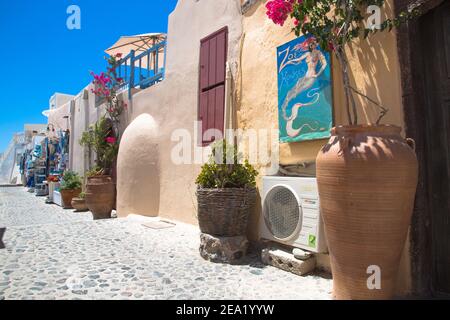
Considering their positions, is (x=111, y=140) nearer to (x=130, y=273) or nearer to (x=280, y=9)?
(x=130, y=273)

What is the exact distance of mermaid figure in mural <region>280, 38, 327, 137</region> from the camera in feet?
10.1

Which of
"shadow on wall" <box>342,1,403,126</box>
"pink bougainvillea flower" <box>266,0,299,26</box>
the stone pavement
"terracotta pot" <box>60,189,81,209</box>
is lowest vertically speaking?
the stone pavement

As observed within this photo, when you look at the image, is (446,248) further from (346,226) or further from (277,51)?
(277,51)

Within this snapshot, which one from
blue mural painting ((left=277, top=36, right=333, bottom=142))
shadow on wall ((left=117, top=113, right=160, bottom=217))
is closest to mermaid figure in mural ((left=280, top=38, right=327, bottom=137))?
blue mural painting ((left=277, top=36, right=333, bottom=142))

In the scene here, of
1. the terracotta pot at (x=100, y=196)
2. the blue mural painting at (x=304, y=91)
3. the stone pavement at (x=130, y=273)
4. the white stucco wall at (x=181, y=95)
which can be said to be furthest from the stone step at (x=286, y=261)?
the terracotta pot at (x=100, y=196)

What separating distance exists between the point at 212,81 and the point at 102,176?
389 cm

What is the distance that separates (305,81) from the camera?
10.6 feet

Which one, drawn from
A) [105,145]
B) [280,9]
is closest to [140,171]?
A: [105,145]

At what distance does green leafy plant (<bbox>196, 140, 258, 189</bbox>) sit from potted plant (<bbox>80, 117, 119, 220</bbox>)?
4.00 metres

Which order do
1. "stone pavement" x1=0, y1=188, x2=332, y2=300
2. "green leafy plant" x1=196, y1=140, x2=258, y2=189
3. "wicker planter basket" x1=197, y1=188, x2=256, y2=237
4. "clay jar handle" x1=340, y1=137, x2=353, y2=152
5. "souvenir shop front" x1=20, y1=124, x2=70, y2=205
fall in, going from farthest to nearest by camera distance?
"souvenir shop front" x1=20, y1=124, x2=70, y2=205 → "green leafy plant" x1=196, y1=140, x2=258, y2=189 → "wicker planter basket" x1=197, y1=188, x2=256, y2=237 → "stone pavement" x1=0, y1=188, x2=332, y2=300 → "clay jar handle" x1=340, y1=137, x2=353, y2=152

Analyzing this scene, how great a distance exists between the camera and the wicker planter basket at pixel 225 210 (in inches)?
132

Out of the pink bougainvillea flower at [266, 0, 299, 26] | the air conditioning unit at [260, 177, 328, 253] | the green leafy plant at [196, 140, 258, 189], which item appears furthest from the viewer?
the green leafy plant at [196, 140, 258, 189]

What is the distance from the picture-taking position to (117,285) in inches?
103

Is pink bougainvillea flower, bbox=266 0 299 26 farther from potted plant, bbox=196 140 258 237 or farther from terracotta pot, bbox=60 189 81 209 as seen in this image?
terracotta pot, bbox=60 189 81 209
